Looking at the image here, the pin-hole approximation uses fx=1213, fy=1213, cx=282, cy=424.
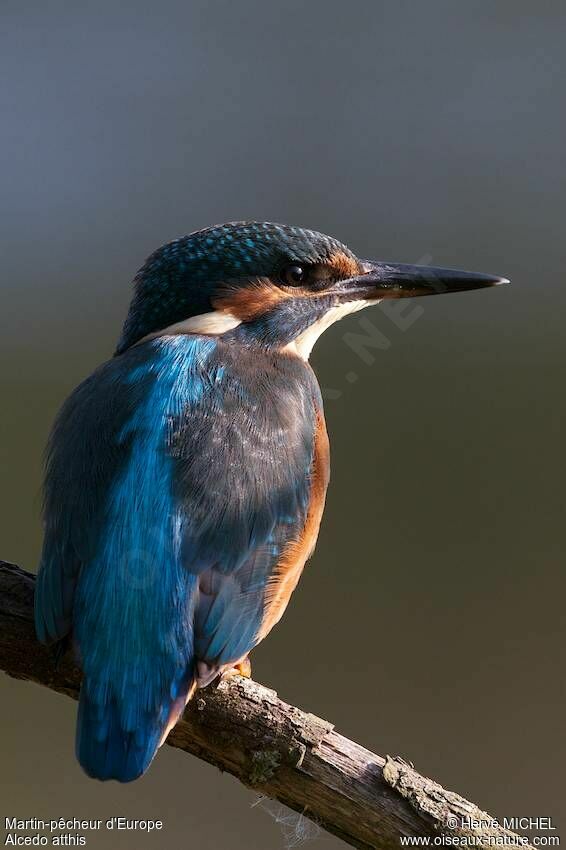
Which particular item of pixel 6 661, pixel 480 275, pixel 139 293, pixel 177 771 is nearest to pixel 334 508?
pixel 177 771

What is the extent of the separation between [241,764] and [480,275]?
145 cm

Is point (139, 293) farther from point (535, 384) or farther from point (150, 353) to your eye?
point (535, 384)

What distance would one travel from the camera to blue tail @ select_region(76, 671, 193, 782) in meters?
1.94

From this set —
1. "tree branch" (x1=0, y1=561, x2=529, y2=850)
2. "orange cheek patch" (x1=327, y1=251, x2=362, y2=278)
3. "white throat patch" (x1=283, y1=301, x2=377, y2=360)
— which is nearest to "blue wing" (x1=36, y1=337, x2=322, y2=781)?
"tree branch" (x1=0, y1=561, x2=529, y2=850)

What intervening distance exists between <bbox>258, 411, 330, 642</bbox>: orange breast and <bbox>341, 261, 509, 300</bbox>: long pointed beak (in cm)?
41

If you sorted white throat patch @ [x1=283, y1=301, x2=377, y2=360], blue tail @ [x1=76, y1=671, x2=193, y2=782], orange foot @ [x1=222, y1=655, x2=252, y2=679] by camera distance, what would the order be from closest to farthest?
blue tail @ [x1=76, y1=671, x2=193, y2=782] → orange foot @ [x1=222, y1=655, x2=252, y2=679] → white throat patch @ [x1=283, y1=301, x2=377, y2=360]

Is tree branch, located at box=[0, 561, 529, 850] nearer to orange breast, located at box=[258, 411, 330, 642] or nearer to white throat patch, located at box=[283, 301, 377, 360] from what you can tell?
orange breast, located at box=[258, 411, 330, 642]

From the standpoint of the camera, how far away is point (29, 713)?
530 centimetres

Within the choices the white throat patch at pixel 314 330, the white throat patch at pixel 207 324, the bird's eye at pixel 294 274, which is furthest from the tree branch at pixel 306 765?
the bird's eye at pixel 294 274

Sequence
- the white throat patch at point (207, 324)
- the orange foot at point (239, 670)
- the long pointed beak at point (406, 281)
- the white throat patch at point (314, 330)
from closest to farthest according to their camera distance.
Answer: the orange foot at point (239, 670) < the white throat patch at point (207, 324) < the white throat patch at point (314, 330) < the long pointed beak at point (406, 281)

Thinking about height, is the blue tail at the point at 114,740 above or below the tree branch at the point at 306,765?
above

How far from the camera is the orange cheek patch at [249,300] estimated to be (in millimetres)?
2576

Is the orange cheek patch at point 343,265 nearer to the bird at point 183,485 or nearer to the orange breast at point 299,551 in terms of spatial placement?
the bird at point 183,485

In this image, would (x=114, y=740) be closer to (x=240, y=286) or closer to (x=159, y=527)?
(x=159, y=527)
